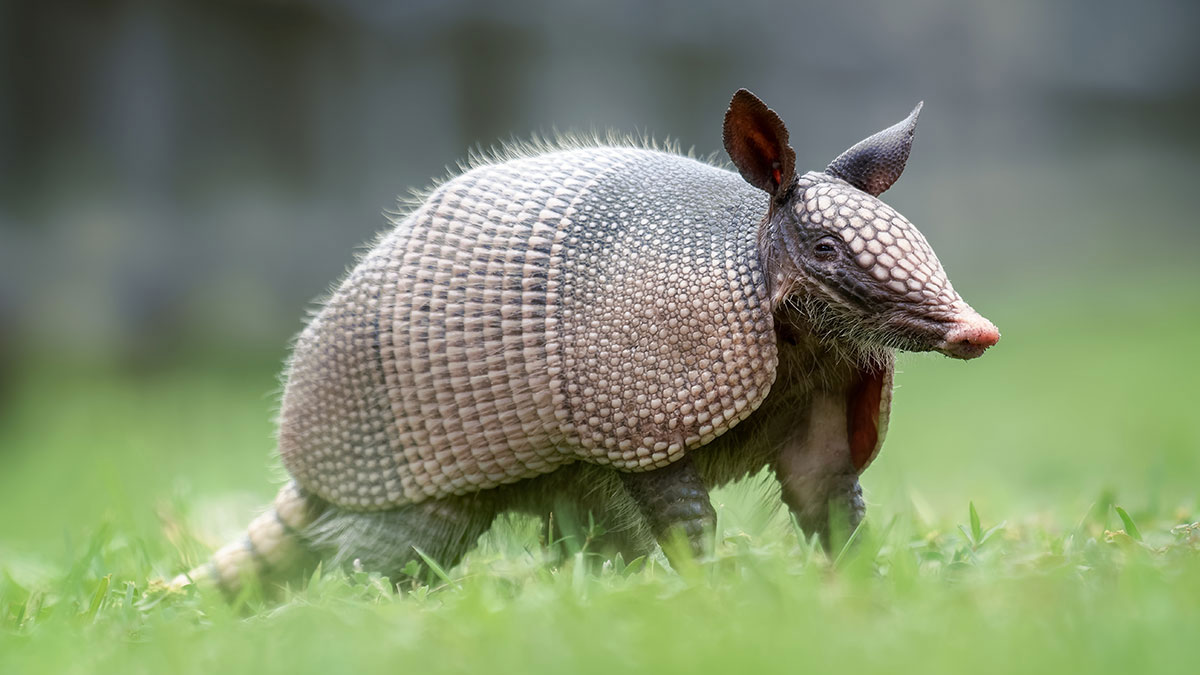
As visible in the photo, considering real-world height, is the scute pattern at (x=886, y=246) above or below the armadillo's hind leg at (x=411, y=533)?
above

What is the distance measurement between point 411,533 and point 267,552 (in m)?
0.87

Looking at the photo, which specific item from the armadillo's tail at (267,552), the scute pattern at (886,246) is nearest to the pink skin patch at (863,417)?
the scute pattern at (886,246)

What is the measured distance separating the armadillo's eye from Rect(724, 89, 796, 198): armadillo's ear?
0.90 feet

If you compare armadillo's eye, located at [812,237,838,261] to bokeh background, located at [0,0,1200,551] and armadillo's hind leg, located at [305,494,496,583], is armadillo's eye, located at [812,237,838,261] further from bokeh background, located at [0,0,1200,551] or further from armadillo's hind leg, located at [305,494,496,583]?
bokeh background, located at [0,0,1200,551]

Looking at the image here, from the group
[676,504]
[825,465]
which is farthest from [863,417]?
[676,504]

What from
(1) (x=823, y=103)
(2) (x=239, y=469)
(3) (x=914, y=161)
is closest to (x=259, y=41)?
(2) (x=239, y=469)

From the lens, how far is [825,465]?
495 cm

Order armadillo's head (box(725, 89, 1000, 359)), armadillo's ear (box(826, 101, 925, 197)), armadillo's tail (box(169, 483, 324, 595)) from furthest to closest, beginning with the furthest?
armadillo's tail (box(169, 483, 324, 595)), armadillo's ear (box(826, 101, 925, 197)), armadillo's head (box(725, 89, 1000, 359))

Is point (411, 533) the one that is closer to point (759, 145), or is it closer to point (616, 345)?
point (616, 345)

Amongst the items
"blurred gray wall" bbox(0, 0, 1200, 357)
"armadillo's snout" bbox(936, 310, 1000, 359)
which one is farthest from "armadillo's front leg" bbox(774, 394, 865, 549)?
"blurred gray wall" bbox(0, 0, 1200, 357)

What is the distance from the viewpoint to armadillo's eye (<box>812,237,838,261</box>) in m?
4.29

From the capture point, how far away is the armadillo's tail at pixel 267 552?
18.0 ft

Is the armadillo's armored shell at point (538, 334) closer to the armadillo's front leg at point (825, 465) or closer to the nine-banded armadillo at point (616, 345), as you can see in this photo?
the nine-banded armadillo at point (616, 345)

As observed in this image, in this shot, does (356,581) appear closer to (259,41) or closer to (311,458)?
(311,458)
